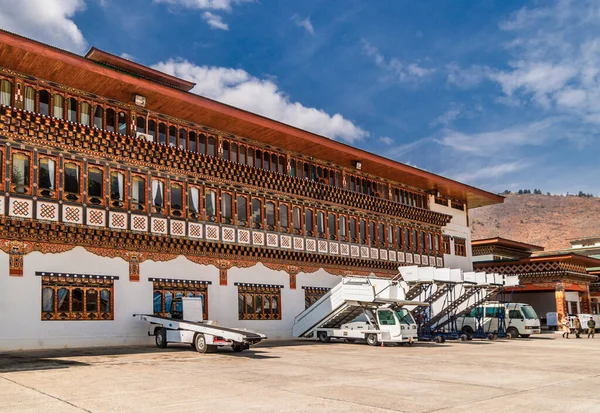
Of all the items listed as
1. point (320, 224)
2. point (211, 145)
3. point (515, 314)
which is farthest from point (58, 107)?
point (515, 314)

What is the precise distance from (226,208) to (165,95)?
6944 mm

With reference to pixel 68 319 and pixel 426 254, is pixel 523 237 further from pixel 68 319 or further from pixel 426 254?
pixel 68 319

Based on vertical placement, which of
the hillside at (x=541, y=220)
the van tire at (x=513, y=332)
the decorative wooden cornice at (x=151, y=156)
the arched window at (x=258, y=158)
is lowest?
the van tire at (x=513, y=332)

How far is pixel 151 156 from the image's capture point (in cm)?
2894

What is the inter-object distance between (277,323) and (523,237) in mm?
122662

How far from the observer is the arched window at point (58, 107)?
25875 millimetres

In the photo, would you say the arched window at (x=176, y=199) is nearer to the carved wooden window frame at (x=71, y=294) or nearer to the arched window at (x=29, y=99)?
the carved wooden window frame at (x=71, y=294)

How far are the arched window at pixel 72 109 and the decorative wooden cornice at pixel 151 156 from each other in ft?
1.75

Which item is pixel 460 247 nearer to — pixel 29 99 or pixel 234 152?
pixel 234 152

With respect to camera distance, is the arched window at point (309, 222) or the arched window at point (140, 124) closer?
→ the arched window at point (140, 124)

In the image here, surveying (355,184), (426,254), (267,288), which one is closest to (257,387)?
(267,288)

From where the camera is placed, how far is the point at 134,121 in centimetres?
2870

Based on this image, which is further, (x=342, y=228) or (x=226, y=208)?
(x=342, y=228)

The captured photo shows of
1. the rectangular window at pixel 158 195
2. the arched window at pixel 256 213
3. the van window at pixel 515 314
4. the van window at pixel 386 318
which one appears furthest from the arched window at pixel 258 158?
the van window at pixel 515 314
